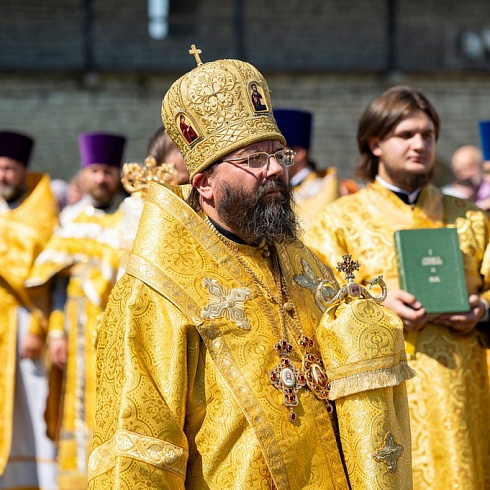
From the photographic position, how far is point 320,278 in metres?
4.24

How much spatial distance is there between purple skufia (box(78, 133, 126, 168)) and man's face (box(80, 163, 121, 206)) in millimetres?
36

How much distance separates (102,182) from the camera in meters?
8.31

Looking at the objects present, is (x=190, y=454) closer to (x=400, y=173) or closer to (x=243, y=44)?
(x=400, y=173)

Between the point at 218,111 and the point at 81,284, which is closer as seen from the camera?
the point at 218,111

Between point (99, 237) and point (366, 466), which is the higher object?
point (99, 237)

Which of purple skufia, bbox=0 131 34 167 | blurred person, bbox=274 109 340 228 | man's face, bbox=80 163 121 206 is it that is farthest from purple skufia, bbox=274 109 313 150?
purple skufia, bbox=0 131 34 167

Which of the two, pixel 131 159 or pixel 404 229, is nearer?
pixel 404 229

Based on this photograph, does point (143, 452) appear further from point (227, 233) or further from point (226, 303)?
point (227, 233)

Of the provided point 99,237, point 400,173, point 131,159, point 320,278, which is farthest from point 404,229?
point 131,159

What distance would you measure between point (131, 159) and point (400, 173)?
18.5 m

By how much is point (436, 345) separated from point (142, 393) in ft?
6.69

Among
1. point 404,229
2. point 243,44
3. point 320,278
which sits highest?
point 243,44

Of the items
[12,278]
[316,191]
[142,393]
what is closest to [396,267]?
[142,393]

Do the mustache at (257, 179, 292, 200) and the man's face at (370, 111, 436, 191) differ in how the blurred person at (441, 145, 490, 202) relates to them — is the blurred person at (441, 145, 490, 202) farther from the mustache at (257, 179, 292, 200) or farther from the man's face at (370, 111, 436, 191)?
the mustache at (257, 179, 292, 200)
